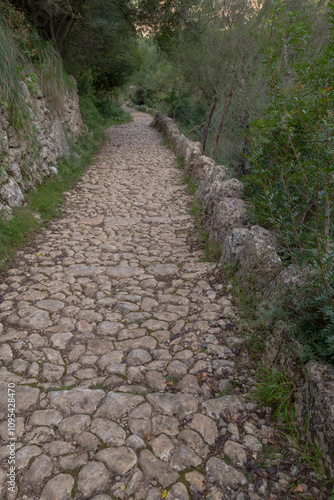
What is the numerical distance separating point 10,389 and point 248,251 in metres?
2.63

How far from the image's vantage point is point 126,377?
106 inches

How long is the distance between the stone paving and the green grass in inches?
10.5

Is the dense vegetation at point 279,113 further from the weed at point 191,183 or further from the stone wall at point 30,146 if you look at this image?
the stone wall at point 30,146

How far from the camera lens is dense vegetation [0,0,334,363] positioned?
2.23m

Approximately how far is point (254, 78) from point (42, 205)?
29.8 ft

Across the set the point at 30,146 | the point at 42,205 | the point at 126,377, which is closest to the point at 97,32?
the point at 30,146

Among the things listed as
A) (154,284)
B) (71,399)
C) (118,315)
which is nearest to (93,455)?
(71,399)

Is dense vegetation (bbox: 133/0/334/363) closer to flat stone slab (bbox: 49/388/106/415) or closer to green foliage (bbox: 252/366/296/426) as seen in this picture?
green foliage (bbox: 252/366/296/426)

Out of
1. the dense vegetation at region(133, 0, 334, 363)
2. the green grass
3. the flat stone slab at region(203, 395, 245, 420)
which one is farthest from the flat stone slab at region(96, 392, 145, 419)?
the green grass

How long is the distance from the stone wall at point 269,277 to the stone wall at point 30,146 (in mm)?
3247

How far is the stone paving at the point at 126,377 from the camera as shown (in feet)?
6.35

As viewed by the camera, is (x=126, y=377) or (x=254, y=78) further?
(x=254, y=78)

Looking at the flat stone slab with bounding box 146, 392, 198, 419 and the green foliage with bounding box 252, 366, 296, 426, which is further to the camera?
the flat stone slab with bounding box 146, 392, 198, 419

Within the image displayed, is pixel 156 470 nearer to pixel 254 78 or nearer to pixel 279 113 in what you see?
pixel 279 113
